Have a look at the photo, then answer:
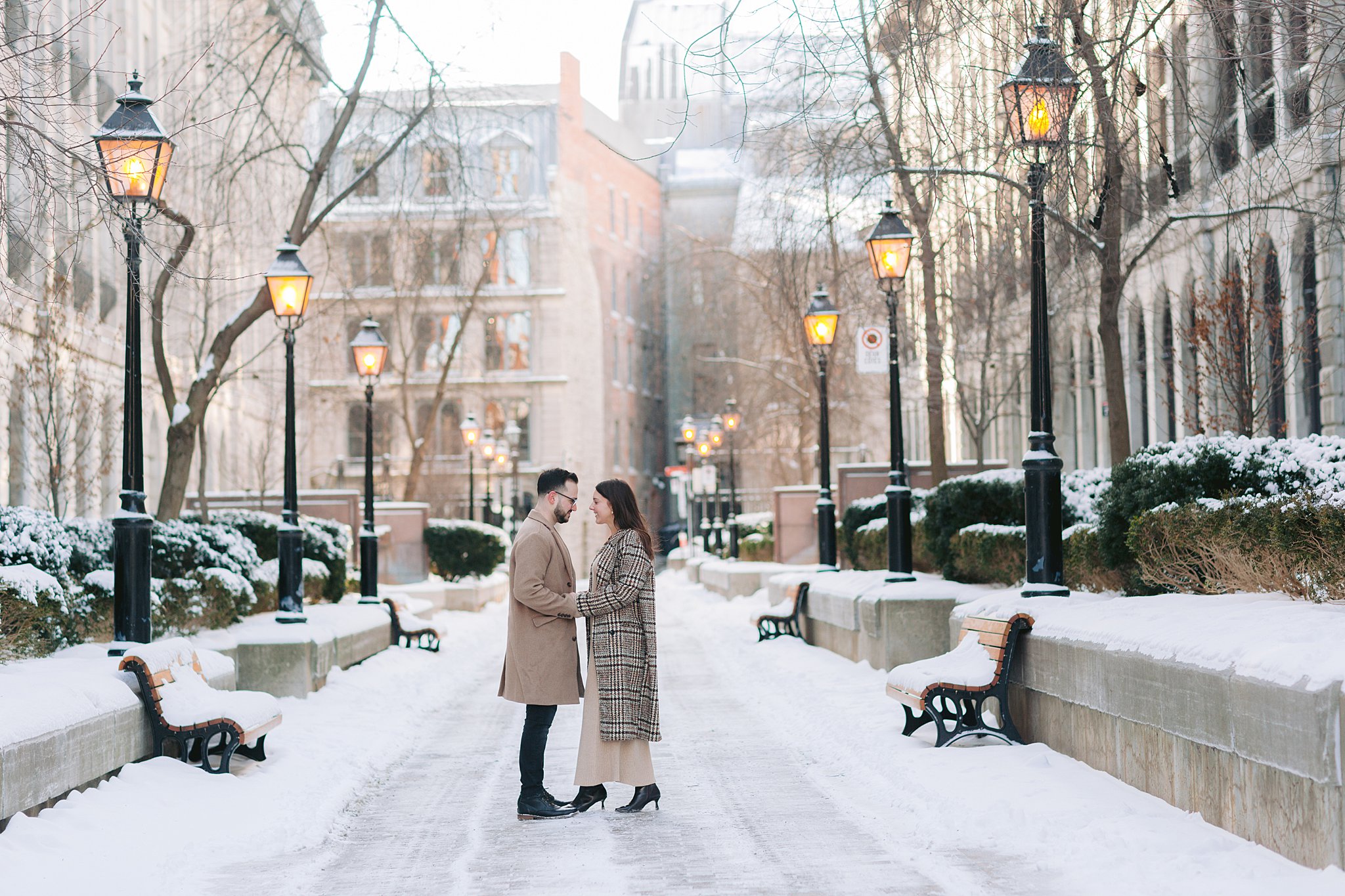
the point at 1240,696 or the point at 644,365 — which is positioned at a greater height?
the point at 644,365

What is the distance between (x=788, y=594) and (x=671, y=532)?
53814 mm

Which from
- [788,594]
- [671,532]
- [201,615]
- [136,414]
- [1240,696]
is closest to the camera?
[1240,696]

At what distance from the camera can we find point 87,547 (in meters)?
14.3

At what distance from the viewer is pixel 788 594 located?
22125 mm

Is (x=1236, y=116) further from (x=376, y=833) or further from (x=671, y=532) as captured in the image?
(x=671, y=532)

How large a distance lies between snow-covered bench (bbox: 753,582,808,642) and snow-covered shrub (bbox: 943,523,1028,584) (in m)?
4.22

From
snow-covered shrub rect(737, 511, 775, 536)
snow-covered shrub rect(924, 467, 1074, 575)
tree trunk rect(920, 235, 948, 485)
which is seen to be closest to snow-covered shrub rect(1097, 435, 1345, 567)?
snow-covered shrub rect(924, 467, 1074, 575)

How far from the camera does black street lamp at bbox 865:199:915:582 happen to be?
17328 millimetres

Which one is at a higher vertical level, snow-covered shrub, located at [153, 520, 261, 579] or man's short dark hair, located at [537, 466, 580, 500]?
man's short dark hair, located at [537, 466, 580, 500]

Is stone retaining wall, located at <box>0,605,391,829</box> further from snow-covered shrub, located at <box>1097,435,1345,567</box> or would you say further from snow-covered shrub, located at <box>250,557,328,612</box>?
snow-covered shrub, located at <box>1097,435,1345,567</box>

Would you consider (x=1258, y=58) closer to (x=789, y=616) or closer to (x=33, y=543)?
(x=33, y=543)

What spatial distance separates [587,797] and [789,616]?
12538 millimetres

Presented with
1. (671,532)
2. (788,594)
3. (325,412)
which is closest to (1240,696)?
(788,594)

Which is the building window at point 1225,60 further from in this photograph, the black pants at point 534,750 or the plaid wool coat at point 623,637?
the black pants at point 534,750
